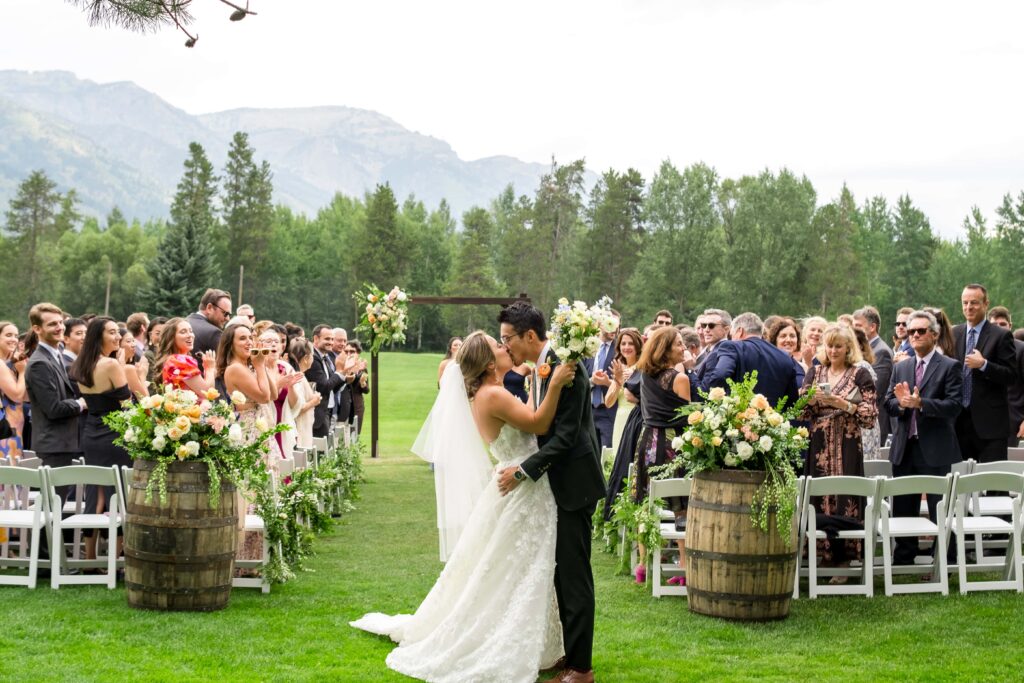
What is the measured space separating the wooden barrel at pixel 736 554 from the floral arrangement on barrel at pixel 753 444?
83mm

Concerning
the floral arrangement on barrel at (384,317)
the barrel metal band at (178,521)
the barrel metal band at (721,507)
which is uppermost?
the floral arrangement on barrel at (384,317)

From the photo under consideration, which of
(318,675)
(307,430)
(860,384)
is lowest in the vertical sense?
(318,675)

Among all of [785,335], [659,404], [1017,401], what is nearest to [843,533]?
[659,404]

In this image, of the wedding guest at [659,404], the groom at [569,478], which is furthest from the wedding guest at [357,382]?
the groom at [569,478]

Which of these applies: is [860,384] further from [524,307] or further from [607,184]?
[607,184]

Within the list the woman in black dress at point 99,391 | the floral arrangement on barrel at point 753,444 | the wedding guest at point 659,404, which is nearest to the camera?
the floral arrangement on barrel at point 753,444

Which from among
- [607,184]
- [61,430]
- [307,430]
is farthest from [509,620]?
[607,184]

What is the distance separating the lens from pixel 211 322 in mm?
11516

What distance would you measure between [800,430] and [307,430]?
7047 mm

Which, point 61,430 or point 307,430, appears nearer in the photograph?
point 61,430

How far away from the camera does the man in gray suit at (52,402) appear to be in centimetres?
919

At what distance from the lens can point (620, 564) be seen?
927cm

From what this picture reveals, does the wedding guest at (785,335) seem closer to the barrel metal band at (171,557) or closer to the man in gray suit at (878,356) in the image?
the man in gray suit at (878,356)

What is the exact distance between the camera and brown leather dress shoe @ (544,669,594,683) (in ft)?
19.9
